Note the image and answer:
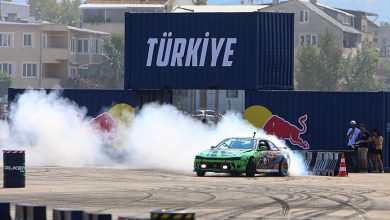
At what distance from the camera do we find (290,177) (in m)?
34.8

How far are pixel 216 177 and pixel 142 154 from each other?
739 centimetres

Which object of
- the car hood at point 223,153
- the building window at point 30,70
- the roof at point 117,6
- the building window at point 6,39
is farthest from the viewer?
the roof at point 117,6

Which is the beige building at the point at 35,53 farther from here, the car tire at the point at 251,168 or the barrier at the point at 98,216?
the barrier at the point at 98,216

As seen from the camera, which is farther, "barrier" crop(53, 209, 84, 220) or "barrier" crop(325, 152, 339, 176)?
"barrier" crop(325, 152, 339, 176)

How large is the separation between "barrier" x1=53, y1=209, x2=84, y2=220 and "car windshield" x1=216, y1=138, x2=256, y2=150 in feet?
59.8

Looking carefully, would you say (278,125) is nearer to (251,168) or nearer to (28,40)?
(251,168)

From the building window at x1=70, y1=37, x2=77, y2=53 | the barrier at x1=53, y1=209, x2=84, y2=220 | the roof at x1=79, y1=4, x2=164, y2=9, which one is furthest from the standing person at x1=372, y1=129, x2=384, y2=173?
the roof at x1=79, y1=4, x2=164, y2=9

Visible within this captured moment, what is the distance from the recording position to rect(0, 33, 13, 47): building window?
114m

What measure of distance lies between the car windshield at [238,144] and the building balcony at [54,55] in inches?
3186

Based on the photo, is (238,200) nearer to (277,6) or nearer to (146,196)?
(146,196)

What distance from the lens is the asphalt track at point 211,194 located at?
72.8 ft

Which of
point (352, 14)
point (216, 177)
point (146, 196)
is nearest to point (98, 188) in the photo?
point (146, 196)

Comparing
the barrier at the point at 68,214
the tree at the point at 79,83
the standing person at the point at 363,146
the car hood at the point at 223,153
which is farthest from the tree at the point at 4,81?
the barrier at the point at 68,214

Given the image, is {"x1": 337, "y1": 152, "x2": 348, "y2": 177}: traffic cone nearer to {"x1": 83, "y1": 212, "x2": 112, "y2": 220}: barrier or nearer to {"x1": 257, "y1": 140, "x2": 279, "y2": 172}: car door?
{"x1": 257, "y1": 140, "x2": 279, "y2": 172}: car door
